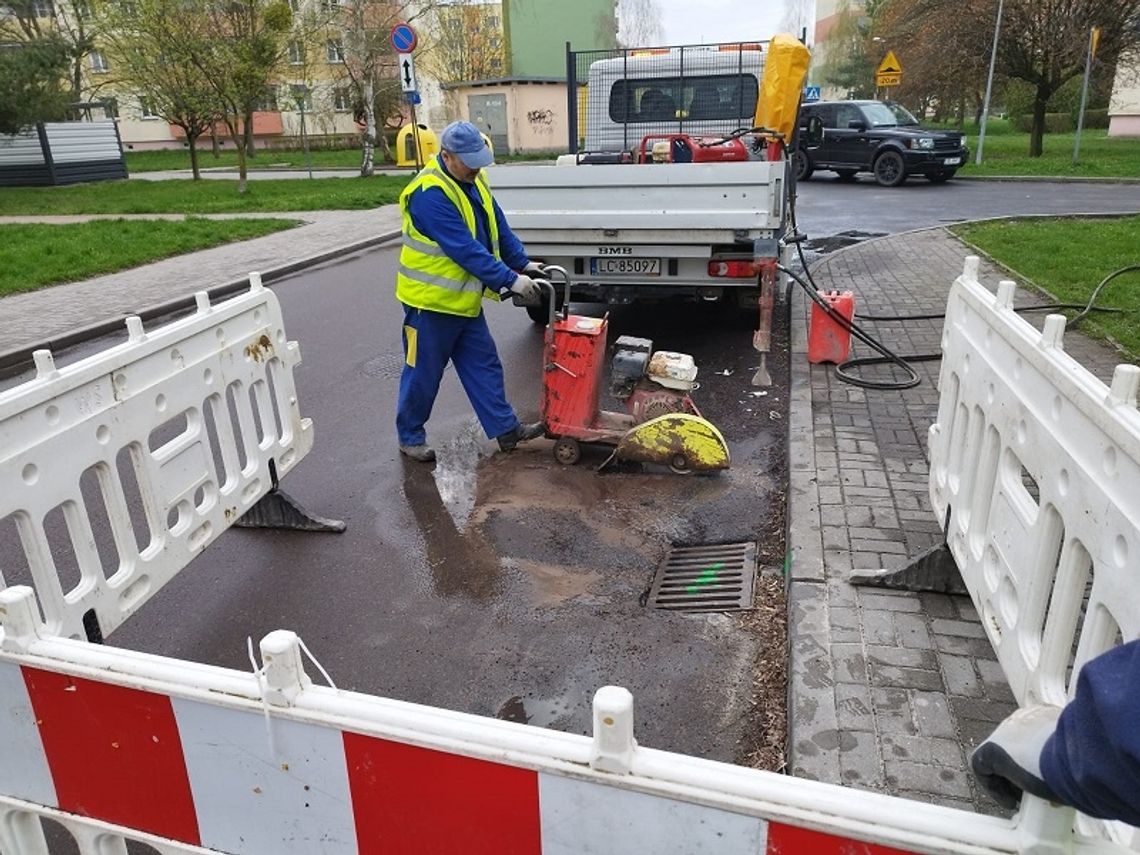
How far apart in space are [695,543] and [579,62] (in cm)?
746

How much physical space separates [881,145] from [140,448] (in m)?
20.7

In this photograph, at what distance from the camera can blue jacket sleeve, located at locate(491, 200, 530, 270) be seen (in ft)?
17.9

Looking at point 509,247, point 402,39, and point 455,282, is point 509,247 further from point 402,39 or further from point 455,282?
point 402,39

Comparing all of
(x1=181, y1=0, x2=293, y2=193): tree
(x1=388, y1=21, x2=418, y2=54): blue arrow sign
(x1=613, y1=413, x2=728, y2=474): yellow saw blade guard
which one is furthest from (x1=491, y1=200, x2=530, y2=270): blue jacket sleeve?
(x1=181, y1=0, x2=293, y2=193): tree

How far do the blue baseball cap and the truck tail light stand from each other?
259 centimetres

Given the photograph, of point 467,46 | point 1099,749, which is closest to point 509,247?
point 1099,749

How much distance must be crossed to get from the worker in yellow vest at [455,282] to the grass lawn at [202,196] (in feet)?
47.4

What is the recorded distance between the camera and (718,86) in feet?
31.4

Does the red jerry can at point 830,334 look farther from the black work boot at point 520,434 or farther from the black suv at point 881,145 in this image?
the black suv at point 881,145

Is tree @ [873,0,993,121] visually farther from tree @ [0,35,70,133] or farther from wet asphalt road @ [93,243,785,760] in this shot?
tree @ [0,35,70,133]

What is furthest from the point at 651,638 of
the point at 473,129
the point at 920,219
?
the point at 920,219

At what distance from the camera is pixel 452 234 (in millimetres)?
4863

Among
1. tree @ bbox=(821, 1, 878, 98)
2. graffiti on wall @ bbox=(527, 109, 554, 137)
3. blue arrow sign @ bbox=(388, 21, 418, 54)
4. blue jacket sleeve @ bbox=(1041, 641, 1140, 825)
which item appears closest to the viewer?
blue jacket sleeve @ bbox=(1041, 641, 1140, 825)

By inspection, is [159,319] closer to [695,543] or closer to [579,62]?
[579,62]
